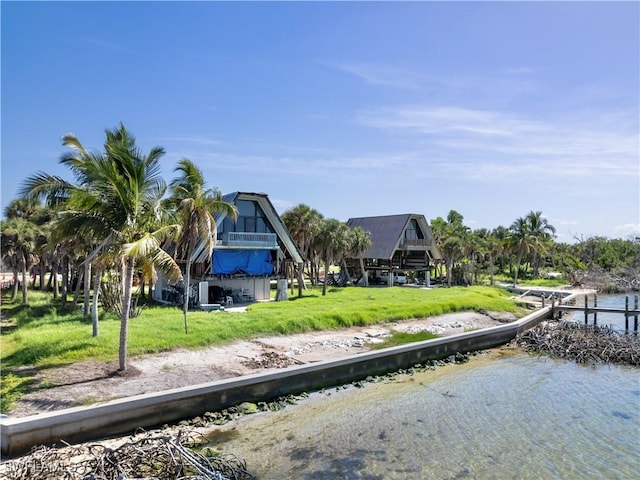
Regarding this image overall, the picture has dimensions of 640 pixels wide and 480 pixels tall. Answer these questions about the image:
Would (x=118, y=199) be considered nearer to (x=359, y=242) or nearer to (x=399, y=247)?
(x=359, y=242)

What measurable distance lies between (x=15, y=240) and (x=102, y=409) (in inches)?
834

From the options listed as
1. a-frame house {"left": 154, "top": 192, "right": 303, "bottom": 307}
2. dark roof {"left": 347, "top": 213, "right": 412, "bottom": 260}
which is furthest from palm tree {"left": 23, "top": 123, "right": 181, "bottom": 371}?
dark roof {"left": 347, "top": 213, "right": 412, "bottom": 260}

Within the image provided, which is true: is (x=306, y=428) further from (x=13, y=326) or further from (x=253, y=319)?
(x=13, y=326)

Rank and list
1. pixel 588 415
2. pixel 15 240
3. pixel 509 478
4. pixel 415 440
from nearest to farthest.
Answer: pixel 509 478 → pixel 415 440 → pixel 588 415 → pixel 15 240

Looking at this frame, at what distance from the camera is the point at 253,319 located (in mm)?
19688

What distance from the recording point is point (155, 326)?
17.4 metres

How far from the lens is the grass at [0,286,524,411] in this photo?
13.6 metres

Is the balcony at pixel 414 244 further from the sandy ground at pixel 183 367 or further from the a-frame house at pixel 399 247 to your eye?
the sandy ground at pixel 183 367

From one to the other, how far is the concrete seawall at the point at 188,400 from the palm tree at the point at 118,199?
234 cm

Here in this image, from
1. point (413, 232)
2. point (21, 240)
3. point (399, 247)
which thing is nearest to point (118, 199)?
point (21, 240)

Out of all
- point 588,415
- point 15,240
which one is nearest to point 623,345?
point 588,415

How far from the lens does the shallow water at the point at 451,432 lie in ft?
32.5

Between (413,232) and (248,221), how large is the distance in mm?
22743

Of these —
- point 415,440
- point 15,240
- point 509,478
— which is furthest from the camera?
point 15,240
